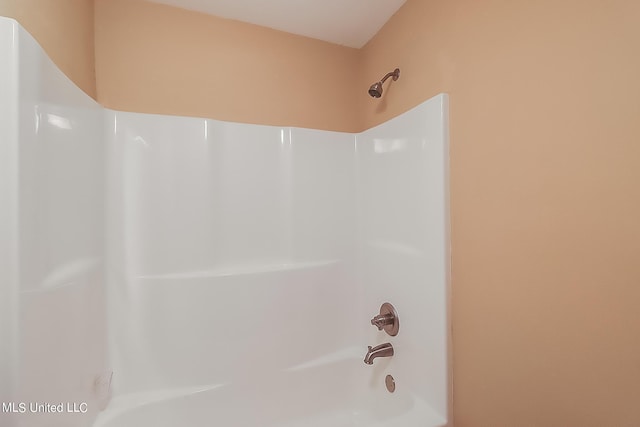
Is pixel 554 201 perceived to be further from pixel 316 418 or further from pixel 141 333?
pixel 141 333

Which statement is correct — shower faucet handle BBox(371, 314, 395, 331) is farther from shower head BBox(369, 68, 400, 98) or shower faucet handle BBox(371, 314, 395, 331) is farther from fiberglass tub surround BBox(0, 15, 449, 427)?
shower head BBox(369, 68, 400, 98)

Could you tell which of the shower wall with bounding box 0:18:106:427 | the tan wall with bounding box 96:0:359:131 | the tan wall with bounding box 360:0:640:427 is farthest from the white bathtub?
the tan wall with bounding box 96:0:359:131

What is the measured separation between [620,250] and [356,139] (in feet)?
4.07

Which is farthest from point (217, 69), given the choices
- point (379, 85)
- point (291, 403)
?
point (291, 403)

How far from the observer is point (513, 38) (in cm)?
82

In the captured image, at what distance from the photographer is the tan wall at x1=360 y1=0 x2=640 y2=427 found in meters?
0.60

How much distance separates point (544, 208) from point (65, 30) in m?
1.62

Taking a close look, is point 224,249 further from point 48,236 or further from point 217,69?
point 217,69

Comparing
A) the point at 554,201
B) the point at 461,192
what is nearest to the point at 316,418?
the point at 461,192

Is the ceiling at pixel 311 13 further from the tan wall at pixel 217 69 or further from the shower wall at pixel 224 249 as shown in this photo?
the shower wall at pixel 224 249

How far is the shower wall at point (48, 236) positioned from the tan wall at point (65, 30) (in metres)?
0.09

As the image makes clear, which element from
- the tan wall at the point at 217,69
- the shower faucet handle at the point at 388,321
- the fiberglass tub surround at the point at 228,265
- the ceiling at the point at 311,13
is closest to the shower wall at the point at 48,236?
the fiberglass tub surround at the point at 228,265

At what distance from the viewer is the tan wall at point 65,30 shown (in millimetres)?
726

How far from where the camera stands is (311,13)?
54.1 inches
